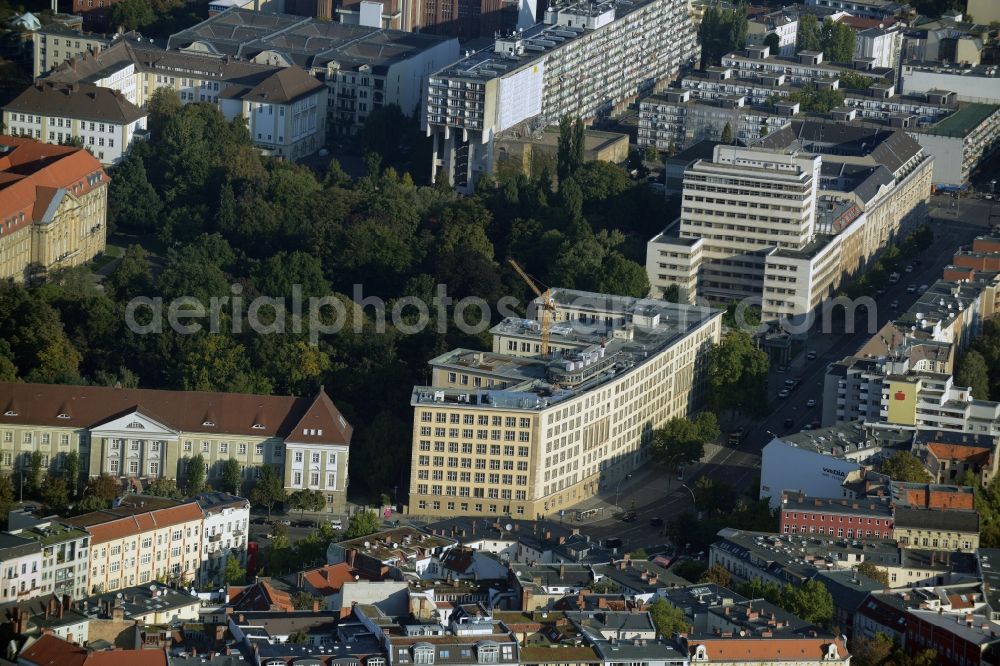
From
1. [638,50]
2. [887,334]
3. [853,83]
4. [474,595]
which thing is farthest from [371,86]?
[474,595]

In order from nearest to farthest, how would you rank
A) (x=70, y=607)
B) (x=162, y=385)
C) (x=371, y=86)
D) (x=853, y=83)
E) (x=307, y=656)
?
(x=307, y=656), (x=70, y=607), (x=162, y=385), (x=371, y=86), (x=853, y=83)

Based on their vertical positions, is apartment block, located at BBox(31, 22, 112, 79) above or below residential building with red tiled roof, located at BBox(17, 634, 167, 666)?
above

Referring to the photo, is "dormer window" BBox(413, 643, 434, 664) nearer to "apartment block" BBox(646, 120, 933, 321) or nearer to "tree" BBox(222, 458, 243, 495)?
"tree" BBox(222, 458, 243, 495)

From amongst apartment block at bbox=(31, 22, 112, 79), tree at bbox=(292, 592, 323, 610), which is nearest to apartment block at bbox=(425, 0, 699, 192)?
apartment block at bbox=(31, 22, 112, 79)

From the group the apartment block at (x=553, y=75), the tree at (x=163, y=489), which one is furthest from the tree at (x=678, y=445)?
the apartment block at (x=553, y=75)

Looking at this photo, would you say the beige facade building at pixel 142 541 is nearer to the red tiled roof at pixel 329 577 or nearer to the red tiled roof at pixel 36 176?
the red tiled roof at pixel 329 577

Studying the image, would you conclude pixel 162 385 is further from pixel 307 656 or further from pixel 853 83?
pixel 853 83

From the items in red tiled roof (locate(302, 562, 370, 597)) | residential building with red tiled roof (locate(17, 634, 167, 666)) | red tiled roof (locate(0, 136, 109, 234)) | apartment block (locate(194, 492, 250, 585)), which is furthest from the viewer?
red tiled roof (locate(0, 136, 109, 234))

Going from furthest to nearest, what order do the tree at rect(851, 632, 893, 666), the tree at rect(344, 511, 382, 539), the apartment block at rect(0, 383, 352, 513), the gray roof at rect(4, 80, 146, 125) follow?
the gray roof at rect(4, 80, 146, 125) < the apartment block at rect(0, 383, 352, 513) < the tree at rect(344, 511, 382, 539) < the tree at rect(851, 632, 893, 666)
